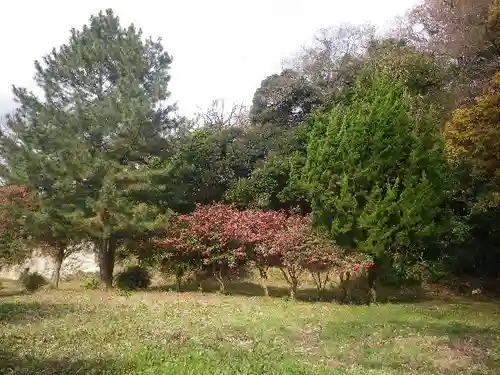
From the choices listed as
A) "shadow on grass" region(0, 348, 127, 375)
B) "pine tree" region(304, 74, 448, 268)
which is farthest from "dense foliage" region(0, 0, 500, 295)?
"shadow on grass" region(0, 348, 127, 375)

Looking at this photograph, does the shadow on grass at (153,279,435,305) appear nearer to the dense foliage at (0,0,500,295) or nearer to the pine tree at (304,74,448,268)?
the dense foliage at (0,0,500,295)

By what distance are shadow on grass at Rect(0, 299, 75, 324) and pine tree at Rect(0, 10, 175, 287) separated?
4465mm

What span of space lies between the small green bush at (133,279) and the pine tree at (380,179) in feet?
27.6

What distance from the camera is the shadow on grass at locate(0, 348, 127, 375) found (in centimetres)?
724

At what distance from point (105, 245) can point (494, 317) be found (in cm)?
1511

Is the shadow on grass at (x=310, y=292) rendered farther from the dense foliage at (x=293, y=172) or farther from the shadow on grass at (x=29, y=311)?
the shadow on grass at (x=29, y=311)

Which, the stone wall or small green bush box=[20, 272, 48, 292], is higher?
the stone wall

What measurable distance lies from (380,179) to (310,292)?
6860 mm

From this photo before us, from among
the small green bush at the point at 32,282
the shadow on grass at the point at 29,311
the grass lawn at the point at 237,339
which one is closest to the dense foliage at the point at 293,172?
the small green bush at the point at 32,282

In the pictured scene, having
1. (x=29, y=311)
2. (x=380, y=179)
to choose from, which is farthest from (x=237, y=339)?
(x=380, y=179)

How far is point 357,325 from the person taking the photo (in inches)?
516

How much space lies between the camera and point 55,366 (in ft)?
24.8

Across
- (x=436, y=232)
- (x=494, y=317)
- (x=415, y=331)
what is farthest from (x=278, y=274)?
(x=415, y=331)

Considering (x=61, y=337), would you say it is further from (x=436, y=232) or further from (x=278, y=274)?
(x=278, y=274)
